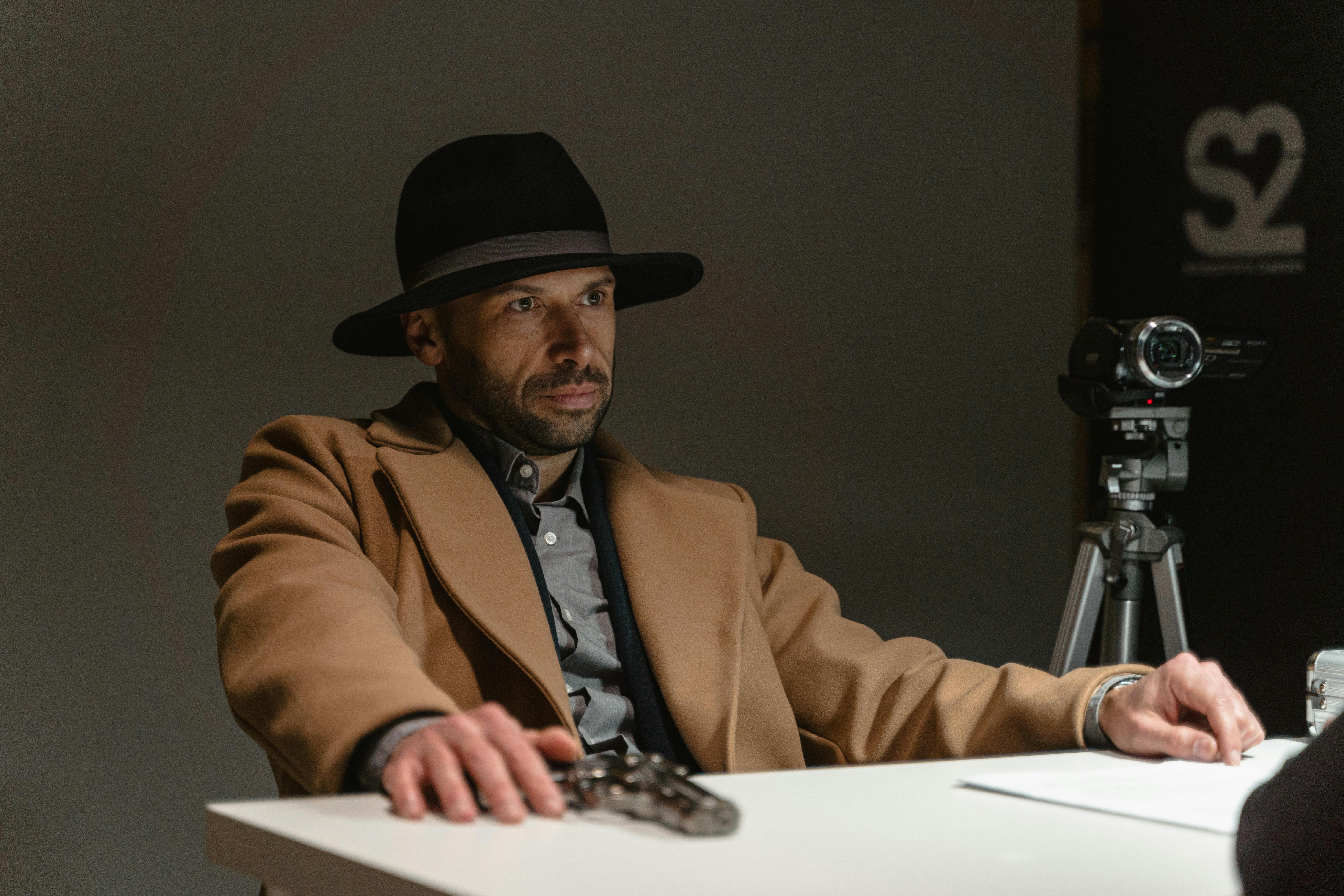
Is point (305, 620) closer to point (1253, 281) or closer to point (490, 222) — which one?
point (490, 222)

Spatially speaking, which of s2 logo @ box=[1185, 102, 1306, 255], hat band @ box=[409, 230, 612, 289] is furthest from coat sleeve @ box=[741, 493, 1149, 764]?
s2 logo @ box=[1185, 102, 1306, 255]

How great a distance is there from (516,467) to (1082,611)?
1187 mm

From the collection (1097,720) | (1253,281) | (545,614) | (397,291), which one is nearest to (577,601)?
(545,614)

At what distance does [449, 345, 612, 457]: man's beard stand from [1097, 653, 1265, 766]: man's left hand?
0.81 m

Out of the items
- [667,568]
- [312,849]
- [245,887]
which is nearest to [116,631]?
[245,887]

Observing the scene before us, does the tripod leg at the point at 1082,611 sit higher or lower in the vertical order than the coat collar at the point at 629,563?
lower

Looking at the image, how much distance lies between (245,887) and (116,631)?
21.4 inches

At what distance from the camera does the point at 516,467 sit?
1749 millimetres

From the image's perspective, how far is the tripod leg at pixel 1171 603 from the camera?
2.33 metres

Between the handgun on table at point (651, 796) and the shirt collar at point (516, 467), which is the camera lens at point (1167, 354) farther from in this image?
the handgun on table at point (651, 796)

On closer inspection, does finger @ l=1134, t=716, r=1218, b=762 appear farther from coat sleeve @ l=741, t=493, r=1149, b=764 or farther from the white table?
the white table

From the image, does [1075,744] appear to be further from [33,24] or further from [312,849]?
[33,24]

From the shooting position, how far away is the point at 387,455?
5.17 ft

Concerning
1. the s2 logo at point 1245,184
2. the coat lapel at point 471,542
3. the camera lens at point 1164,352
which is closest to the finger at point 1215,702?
the coat lapel at point 471,542
